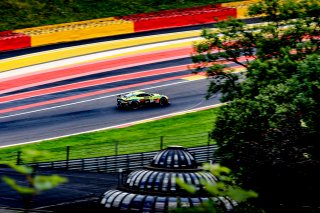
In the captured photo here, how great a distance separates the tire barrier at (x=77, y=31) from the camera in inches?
2184

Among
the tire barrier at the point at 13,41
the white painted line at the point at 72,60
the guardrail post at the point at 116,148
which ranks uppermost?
the tire barrier at the point at 13,41

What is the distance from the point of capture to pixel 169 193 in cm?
1956

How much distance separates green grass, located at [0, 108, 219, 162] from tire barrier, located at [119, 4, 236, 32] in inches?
585

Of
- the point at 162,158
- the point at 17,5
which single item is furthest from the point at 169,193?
the point at 17,5

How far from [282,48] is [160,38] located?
28774 millimetres

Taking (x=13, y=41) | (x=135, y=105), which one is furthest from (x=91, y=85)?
(x=13, y=41)

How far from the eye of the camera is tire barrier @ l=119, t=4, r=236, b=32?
58.9 meters

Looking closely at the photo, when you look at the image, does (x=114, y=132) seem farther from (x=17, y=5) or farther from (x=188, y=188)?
(x=188, y=188)

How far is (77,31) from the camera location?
56812 millimetres

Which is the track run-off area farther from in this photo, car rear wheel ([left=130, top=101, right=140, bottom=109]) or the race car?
the race car

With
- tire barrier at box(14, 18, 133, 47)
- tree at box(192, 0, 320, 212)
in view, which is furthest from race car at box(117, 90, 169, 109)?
tree at box(192, 0, 320, 212)

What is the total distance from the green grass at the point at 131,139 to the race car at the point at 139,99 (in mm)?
2697

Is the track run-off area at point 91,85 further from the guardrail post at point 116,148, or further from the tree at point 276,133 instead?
the tree at point 276,133

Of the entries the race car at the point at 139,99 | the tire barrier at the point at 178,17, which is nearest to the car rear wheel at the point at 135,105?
the race car at the point at 139,99
